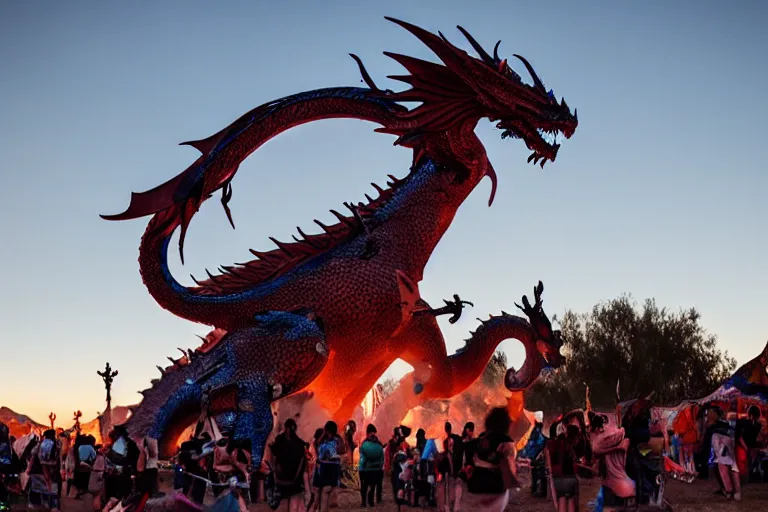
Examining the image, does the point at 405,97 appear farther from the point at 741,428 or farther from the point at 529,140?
the point at 741,428

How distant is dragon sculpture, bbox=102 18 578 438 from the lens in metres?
14.9

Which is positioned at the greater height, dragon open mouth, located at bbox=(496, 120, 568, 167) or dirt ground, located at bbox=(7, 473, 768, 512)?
dragon open mouth, located at bbox=(496, 120, 568, 167)

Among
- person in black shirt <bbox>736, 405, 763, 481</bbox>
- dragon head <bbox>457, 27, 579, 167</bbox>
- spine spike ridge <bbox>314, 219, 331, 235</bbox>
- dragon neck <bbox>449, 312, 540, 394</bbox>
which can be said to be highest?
dragon head <bbox>457, 27, 579, 167</bbox>

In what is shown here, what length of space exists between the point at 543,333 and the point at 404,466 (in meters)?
4.02

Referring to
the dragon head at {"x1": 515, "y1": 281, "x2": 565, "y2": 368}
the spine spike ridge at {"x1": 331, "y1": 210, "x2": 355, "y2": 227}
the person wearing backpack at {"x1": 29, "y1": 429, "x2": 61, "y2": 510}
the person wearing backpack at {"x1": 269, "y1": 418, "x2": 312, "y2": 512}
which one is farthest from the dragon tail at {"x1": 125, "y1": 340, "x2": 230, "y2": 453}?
the dragon head at {"x1": 515, "y1": 281, "x2": 565, "y2": 368}

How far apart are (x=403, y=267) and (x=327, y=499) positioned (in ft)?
14.0

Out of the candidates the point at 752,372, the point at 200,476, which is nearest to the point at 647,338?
the point at 752,372

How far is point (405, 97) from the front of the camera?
595 inches

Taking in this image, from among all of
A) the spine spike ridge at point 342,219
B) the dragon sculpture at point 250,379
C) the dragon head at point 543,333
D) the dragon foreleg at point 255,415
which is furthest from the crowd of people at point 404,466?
the spine spike ridge at point 342,219

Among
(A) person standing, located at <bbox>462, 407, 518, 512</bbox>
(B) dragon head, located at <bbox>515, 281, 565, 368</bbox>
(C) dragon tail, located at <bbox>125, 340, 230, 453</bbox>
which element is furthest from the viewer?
(B) dragon head, located at <bbox>515, 281, 565, 368</bbox>

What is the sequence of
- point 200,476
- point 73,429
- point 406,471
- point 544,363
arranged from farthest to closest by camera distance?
1. point 73,429
2. point 544,363
3. point 406,471
4. point 200,476

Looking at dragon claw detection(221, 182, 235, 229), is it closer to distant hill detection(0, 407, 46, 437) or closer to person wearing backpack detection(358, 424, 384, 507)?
person wearing backpack detection(358, 424, 384, 507)

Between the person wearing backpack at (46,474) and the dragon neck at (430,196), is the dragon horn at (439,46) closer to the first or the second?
the dragon neck at (430,196)

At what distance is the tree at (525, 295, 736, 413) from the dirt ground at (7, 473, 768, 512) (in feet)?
55.2
